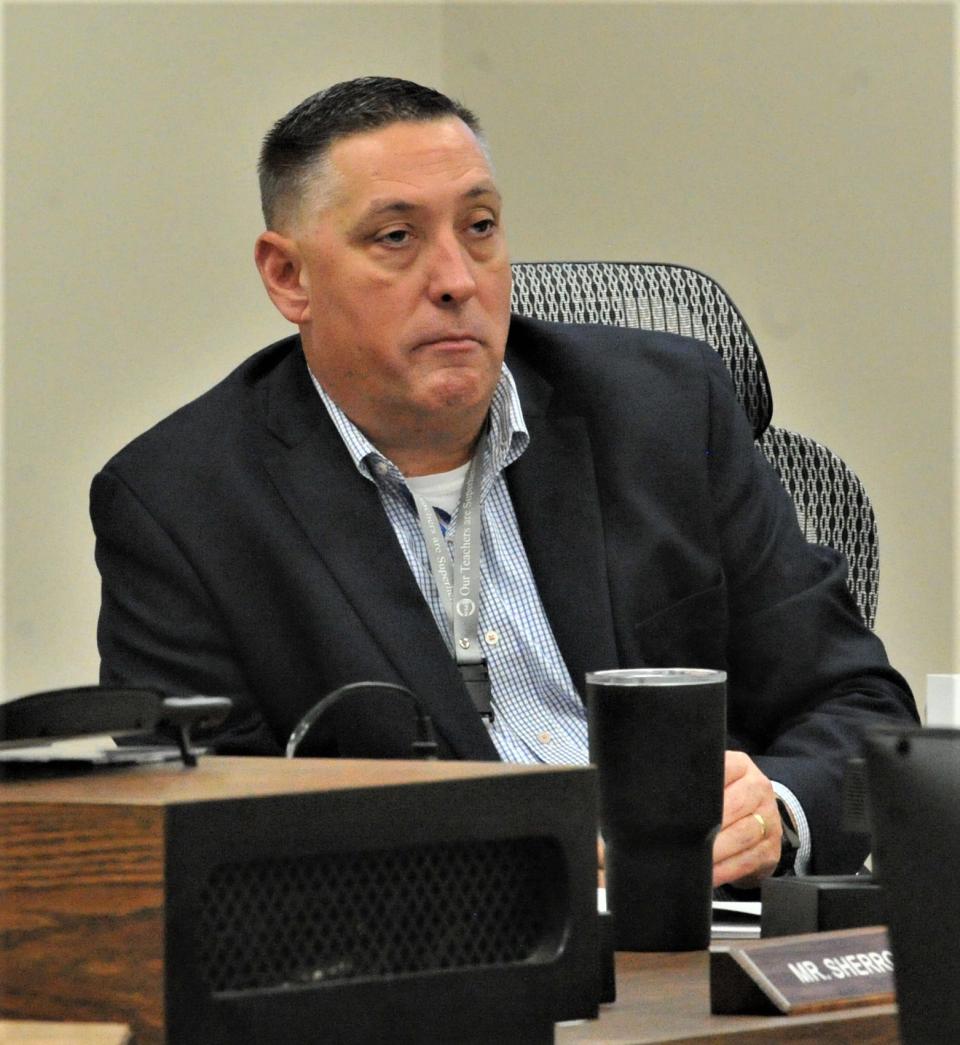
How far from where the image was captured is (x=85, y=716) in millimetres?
821

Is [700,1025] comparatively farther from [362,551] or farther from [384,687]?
[362,551]

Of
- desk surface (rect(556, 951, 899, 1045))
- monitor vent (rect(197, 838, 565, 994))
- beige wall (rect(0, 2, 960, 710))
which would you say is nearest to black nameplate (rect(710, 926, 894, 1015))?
desk surface (rect(556, 951, 899, 1045))

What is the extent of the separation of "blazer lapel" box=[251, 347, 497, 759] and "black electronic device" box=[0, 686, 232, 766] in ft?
2.50

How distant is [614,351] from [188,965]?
1.33 metres

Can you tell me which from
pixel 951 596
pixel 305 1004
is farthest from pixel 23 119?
pixel 305 1004

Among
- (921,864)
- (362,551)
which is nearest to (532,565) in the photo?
(362,551)

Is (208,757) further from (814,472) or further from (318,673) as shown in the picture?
(814,472)

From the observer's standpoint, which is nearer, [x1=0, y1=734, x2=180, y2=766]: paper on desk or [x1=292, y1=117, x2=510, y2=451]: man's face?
[x1=0, y1=734, x2=180, y2=766]: paper on desk

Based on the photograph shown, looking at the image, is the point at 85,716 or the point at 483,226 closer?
the point at 85,716

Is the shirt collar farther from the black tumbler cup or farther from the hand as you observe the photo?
the black tumbler cup

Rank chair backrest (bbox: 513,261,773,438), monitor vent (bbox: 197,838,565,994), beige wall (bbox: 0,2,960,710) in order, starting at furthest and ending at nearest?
beige wall (bbox: 0,2,960,710)
chair backrest (bbox: 513,261,773,438)
monitor vent (bbox: 197,838,565,994)

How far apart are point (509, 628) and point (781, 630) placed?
29 cm

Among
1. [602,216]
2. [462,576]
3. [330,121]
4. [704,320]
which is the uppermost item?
[602,216]

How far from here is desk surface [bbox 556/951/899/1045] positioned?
31.8 inches
